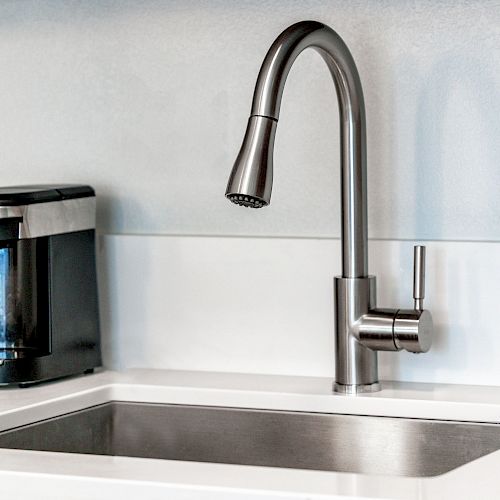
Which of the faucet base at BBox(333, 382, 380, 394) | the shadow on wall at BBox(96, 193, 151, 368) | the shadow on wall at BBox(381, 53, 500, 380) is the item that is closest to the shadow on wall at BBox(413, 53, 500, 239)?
the shadow on wall at BBox(381, 53, 500, 380)

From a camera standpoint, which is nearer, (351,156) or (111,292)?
(351,156)

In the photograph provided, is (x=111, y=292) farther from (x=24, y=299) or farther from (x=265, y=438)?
(x=265, y=438)

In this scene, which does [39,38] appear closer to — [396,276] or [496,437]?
[396,276]

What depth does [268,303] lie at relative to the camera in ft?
4.54

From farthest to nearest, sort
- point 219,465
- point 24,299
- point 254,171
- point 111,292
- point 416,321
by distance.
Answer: point 111,292 → point 24,299 → point 416,321 → point 254,171 → point 219,465

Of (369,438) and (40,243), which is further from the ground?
(40,243)

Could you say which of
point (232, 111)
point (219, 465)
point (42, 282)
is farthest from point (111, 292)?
point (219, 465)

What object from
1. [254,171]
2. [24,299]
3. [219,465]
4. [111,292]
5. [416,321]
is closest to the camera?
[219,465]

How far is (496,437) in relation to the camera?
1177 mm

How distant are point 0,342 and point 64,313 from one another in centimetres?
9

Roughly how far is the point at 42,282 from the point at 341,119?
1.43 feet

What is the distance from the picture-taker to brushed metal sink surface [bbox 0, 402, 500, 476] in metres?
1.20

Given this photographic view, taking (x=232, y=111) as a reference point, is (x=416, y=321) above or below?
below

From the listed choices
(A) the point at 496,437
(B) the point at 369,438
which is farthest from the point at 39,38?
(A) the point at 496,437
